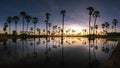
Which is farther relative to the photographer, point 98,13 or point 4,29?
point 4,29

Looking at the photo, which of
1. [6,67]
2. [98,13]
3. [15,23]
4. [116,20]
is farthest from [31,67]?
[116,20]

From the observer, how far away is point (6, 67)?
59.0 ft

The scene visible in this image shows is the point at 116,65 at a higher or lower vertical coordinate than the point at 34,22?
lower

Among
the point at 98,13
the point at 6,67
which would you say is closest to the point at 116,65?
the point at 6,67

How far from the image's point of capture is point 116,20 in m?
171

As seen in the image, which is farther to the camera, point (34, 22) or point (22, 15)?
point (34, 22)

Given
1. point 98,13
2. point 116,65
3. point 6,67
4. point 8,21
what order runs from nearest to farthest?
point 116,65 < point 6,67 < point 98,13 < point 8,21

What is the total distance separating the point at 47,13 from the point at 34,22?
102 ft

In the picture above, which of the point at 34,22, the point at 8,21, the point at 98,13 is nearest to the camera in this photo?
the point at 98,13

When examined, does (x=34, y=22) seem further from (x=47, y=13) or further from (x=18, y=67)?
(x=18, y=67)

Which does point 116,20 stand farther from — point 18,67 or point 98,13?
point 18,67

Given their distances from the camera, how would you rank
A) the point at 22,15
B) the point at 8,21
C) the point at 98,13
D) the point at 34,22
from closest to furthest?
the point at 98,13
the point at 22,15
the point at 8,21
the point at 34,22

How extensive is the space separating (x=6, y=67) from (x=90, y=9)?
10060 centimetres

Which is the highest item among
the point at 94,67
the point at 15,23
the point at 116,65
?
the point at 15,23
